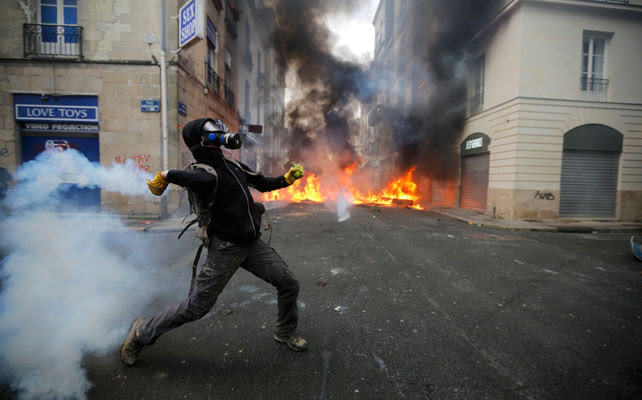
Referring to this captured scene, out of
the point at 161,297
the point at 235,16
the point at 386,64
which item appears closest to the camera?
the point at 161,297

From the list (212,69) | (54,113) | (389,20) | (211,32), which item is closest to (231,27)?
(211,32)

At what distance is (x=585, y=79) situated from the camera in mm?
11609

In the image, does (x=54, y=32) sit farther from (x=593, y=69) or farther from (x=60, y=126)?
(x=593, y=69)

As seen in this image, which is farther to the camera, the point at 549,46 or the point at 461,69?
the point at 461,69

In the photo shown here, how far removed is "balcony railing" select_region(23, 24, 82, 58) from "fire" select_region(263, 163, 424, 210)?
1166 centimetres

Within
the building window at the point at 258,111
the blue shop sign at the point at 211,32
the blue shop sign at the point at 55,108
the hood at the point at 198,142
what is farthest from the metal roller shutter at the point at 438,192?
the hood at the point at 198,142

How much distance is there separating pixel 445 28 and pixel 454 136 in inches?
211

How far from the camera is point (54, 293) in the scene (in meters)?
2.97

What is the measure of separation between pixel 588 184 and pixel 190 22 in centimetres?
1565

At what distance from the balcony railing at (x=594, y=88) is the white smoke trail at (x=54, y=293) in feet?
50.6

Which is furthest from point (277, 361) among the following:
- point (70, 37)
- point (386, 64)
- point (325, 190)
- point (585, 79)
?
point (386, 64)

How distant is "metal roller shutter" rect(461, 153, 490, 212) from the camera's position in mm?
13375

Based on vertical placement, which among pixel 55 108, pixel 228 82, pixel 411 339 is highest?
pixel 228 82

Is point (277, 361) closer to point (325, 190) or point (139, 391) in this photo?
point (139, 391)
